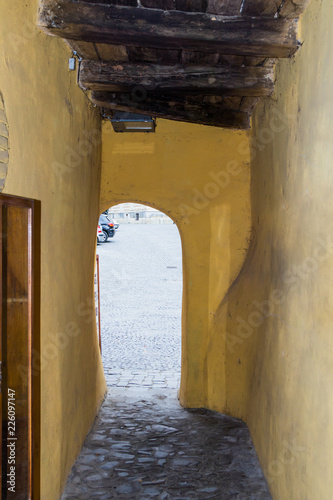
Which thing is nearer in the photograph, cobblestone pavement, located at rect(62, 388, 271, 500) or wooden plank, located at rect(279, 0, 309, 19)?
wooden plank, located at rect(279, 0, 309, 19)

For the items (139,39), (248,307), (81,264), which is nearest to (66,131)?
(139,39)

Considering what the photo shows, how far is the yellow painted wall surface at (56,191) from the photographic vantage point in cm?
263

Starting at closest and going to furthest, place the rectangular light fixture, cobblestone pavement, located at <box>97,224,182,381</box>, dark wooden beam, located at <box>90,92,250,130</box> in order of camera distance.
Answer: dark wooden beam, located at <box>90,92,250,130</box>, the rectangular light fixture, cobblestone pavement, located at <box>97,224,182,381</box>

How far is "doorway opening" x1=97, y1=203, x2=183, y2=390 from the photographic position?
7910mm

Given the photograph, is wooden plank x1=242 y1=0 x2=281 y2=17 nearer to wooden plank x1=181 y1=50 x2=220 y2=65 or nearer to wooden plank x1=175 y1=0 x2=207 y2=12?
wooden plank x1=175 y1=0 x2=207 y2=12

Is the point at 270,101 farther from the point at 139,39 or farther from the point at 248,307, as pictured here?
the point at 248,307

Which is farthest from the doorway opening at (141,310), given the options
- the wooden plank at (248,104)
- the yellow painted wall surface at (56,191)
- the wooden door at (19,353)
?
the wooden plank at (248,104)

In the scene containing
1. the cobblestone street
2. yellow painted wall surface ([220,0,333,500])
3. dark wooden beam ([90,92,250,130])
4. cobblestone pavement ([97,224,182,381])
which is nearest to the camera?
yellow painted wall surface ([220,0,333,500])

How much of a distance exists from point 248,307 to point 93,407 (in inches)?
88.1

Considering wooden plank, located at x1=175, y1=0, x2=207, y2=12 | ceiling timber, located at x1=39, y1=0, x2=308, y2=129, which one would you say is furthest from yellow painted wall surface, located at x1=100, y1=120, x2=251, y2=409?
wooden plank, located at x1=175, y1=0, x2=207, y2=12

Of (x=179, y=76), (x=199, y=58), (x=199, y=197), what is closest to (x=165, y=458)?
(x=199, y=197)

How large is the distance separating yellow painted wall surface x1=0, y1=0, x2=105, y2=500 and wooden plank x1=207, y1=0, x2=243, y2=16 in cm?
114

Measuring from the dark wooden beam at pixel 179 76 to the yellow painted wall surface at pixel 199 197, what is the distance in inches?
73.5

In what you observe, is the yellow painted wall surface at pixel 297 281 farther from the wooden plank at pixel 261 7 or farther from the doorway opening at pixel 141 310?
the doorway opening at pixel 141 310
